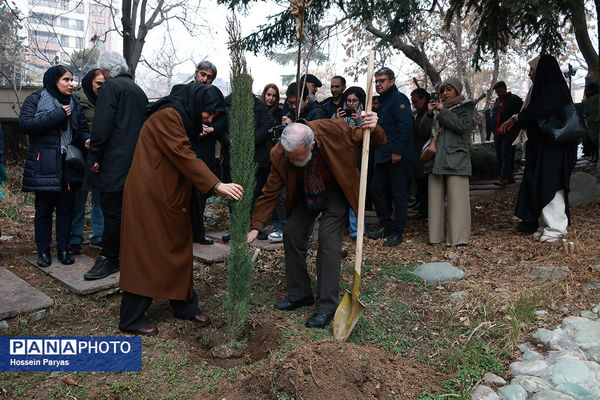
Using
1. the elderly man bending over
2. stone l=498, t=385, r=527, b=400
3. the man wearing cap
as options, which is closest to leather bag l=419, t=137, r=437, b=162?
the elderly man bending over

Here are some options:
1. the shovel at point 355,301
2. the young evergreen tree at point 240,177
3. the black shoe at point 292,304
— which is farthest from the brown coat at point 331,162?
the black shoe at point 292,304

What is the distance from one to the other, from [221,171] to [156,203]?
8.35 ft

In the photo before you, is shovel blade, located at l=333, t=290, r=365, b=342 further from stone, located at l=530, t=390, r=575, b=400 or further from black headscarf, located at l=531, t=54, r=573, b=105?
black headscarf, located at l=531, t=54, r=573, b=105

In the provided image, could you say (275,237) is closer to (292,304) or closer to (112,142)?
(292,304)

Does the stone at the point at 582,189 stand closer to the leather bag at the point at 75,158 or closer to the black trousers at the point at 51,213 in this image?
the leather bag at the point at 75,158

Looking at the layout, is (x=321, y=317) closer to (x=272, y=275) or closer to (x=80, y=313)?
(x=272, y=275)

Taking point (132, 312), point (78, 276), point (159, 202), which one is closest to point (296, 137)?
point (159, 202)

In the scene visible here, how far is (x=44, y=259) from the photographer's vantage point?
15.4ft

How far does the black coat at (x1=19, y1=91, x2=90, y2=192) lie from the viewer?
4.38m

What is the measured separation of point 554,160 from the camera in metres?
5.53

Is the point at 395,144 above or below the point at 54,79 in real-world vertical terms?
below

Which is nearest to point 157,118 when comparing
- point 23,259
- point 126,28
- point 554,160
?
point 23,259

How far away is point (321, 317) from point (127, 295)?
1.52 meters

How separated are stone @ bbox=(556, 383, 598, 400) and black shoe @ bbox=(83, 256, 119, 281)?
377 cm
